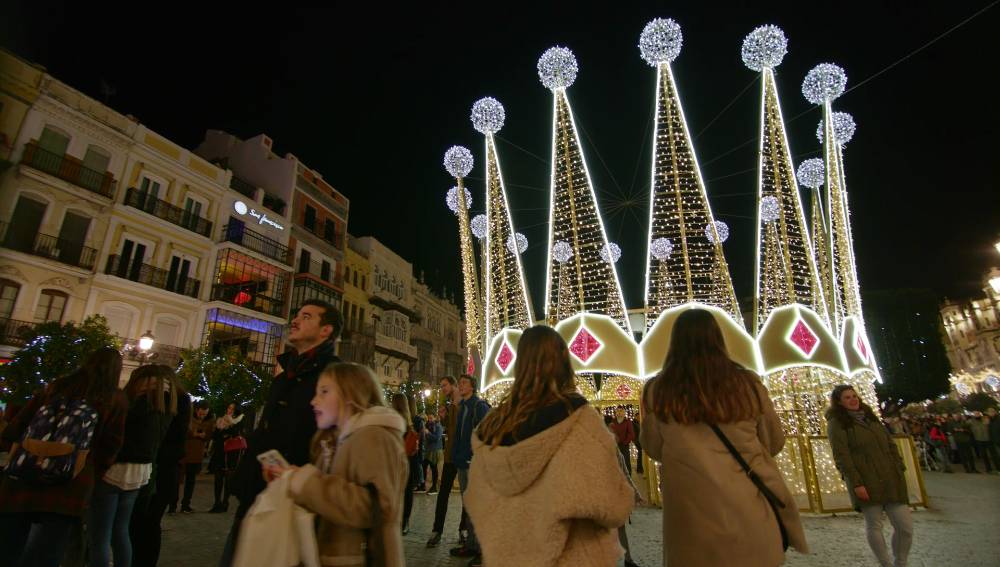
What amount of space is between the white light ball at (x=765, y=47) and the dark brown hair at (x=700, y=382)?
7967 millimetres

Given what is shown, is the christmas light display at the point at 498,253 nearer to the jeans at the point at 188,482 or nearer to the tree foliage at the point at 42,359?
Answer: the jeans at the point at 188,482

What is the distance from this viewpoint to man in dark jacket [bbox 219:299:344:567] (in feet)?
8.12

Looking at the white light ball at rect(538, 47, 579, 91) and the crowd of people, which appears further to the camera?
the white light ball at rect(538, 47, 579, 91)

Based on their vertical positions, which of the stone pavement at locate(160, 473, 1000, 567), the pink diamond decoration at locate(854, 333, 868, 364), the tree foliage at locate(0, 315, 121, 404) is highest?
the tree foliage at locate(0, 315, 121, 404)

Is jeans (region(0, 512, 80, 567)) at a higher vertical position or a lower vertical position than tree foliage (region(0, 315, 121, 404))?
lower

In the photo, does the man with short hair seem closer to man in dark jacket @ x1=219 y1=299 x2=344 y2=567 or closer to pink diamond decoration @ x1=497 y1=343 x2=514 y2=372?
man in dark jacket @ x1=219 y1=299 x2=344 y2=567

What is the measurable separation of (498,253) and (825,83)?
6751mm

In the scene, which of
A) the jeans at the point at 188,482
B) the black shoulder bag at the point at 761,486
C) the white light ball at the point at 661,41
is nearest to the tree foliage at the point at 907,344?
the white light ball at the point at 661,41

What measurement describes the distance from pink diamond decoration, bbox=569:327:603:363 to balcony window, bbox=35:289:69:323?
60.8 ft

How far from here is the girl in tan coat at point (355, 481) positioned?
1925 millimetres

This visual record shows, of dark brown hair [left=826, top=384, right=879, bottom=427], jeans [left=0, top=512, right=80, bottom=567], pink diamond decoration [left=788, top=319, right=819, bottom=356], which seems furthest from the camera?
pink diamond decoration [left=788, top=319, right=819, bottom=356]

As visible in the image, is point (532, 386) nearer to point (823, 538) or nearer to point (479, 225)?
point (823, 538)

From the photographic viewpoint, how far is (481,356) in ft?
39.0

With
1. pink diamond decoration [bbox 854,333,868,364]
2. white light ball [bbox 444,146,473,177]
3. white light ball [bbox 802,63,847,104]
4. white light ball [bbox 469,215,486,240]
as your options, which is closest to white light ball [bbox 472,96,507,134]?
white light ball [bbox 444,146,473,177]
